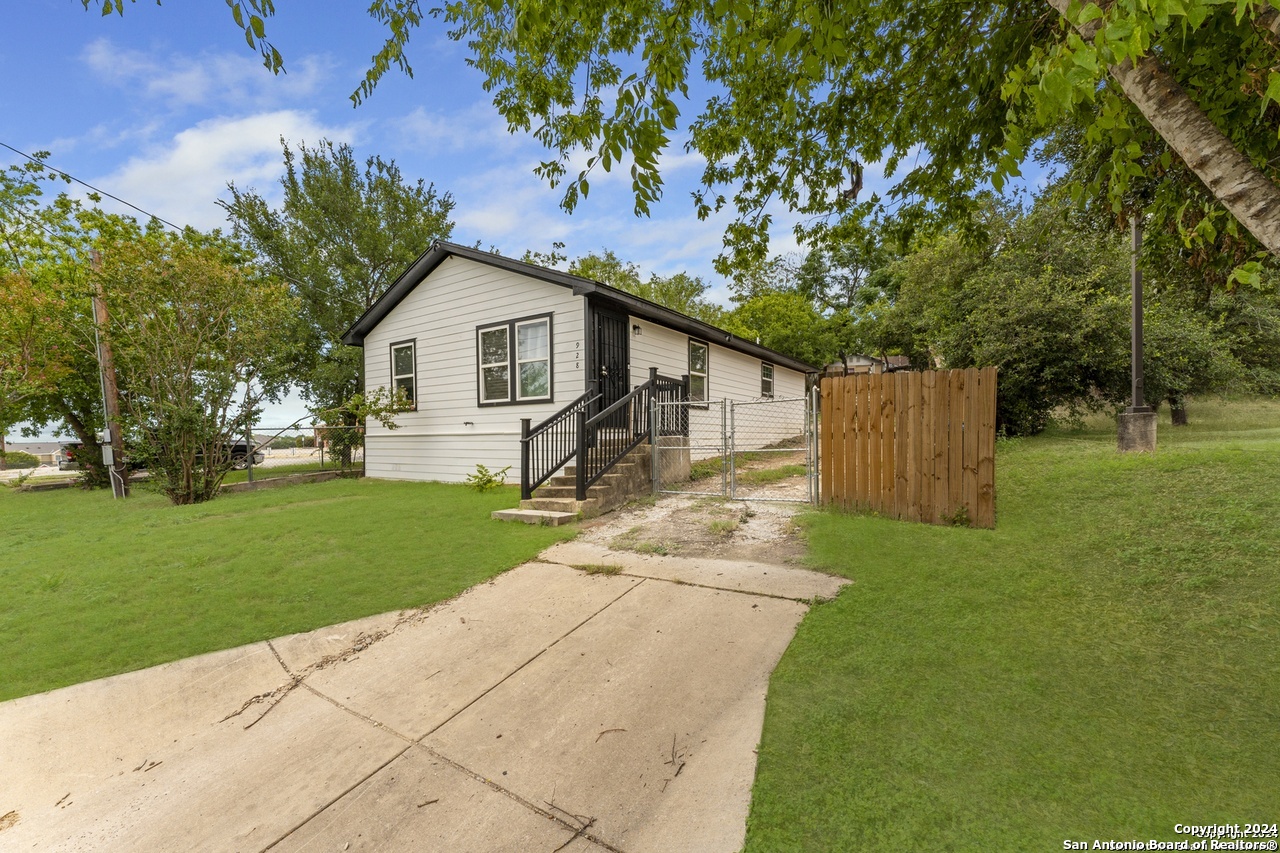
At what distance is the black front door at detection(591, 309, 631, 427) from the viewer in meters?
8.54

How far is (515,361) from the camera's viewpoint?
9359 millimetres

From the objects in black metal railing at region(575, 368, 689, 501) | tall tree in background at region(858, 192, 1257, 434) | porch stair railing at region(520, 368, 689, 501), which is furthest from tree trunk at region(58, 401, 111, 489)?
tall tree in background at region(858, 192, 1257, 434)

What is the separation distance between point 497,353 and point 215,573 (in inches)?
232

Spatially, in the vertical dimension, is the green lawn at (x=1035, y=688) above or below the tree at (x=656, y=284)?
below

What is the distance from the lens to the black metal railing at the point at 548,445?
22.2 ft

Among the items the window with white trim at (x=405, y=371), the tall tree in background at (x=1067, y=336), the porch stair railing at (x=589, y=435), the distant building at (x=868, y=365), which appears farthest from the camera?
the distant building at (x=868, y=365)

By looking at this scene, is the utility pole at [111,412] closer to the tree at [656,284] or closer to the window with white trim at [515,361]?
the window with white trim at [515,361]

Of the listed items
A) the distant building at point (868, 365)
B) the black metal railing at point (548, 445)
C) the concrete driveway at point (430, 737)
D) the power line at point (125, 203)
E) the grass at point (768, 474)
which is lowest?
the concrete driveway at point (430, 737)

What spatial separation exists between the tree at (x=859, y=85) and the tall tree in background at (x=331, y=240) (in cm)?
1391

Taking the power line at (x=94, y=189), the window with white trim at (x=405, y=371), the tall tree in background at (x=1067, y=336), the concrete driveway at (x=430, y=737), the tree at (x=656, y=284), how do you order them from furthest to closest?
the tree at (x=656, y=284) → the window with white trim at (x=405, y=371) → the tall tree in background at (x=1067, y=336) → the power line at (x=94, y=189) → the concrete driveway at (x=430, y=737)

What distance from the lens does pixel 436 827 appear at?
1.85 meters

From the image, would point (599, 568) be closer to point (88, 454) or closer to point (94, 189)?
point (94, 189)

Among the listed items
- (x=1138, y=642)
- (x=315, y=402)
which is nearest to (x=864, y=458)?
(x=1138, y=642)

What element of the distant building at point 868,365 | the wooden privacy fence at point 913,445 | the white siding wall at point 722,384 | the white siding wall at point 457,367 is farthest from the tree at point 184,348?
the distant building at point 868,365
